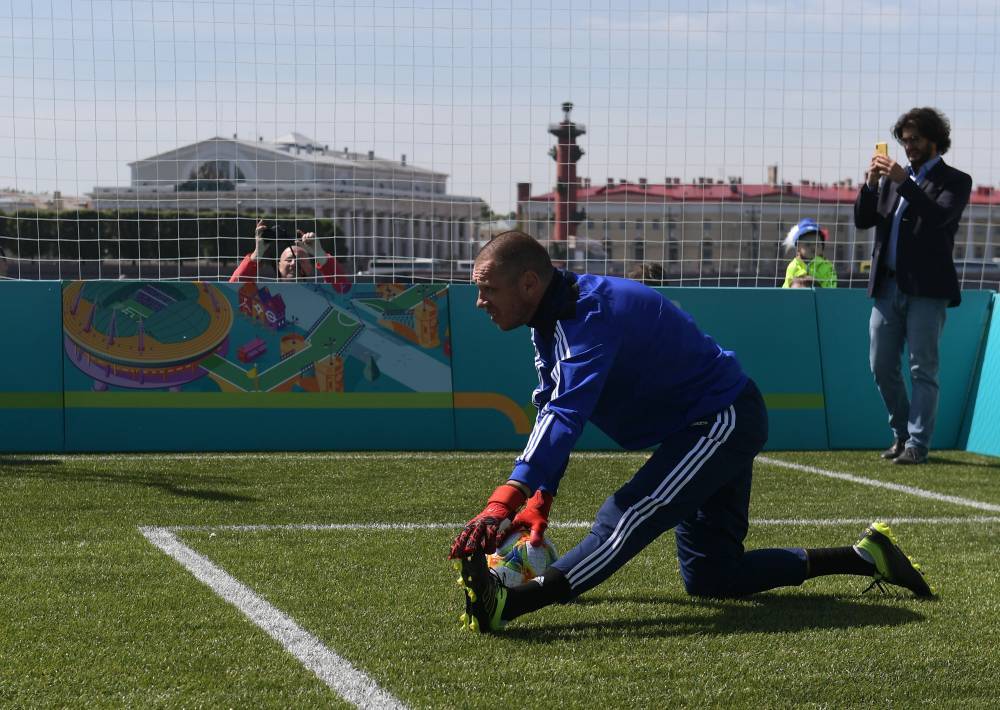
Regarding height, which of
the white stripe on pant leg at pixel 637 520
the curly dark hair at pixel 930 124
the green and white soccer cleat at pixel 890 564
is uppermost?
the curly dark hair at pixel 930 124

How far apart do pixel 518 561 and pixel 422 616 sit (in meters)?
0.39

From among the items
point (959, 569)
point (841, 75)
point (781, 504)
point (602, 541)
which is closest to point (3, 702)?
point (602, 541)

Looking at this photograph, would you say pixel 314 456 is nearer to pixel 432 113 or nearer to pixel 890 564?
pixel 432 113

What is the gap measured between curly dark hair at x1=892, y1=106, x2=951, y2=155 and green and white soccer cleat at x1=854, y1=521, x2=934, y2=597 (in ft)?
15.1

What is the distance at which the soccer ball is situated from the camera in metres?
4.82

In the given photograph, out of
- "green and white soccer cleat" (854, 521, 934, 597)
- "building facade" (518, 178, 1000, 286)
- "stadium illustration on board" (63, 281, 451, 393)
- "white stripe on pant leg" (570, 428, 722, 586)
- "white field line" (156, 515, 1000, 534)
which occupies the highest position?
"building facade" (518, 178, 1000, 286)

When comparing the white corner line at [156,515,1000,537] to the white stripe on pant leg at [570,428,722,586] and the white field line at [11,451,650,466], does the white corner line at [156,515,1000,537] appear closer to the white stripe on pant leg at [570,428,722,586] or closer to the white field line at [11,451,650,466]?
the white stripe on pant leg at [570,428,722,586]

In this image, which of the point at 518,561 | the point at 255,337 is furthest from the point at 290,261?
the point at 518,561

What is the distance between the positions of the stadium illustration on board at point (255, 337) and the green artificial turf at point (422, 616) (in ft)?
5.37

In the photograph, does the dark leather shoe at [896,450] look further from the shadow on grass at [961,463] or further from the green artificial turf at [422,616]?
the green artificial turf at [422,616]

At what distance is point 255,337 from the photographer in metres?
9.64

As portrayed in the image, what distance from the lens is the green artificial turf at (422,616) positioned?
4.00 metres

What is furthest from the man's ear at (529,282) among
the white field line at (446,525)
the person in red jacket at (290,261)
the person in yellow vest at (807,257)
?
the person in yellow vest at (807,257)

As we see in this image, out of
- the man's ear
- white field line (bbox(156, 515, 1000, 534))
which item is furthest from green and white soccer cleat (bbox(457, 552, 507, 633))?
white field line (bbox(156, 515, 1000, 534))
